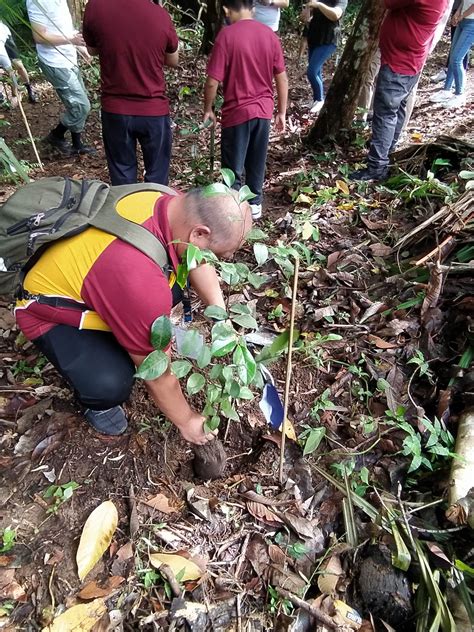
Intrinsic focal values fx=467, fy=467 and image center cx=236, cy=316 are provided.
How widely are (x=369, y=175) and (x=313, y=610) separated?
3687 millimetres

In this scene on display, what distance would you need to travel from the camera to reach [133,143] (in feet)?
12.6

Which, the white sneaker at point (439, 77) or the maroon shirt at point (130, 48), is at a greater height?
the maroon shirt at point (130, 48)

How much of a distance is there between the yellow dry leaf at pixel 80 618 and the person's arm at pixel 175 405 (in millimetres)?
700

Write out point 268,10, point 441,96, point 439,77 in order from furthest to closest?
point 439,77
point 441,96
point 268,10

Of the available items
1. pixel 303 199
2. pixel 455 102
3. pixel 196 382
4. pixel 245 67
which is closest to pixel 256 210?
pixel 303 199

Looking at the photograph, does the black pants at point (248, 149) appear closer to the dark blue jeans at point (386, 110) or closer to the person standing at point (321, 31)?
the dark blue jeans at point (386, 110)

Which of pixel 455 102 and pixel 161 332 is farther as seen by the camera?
pixel 455 102

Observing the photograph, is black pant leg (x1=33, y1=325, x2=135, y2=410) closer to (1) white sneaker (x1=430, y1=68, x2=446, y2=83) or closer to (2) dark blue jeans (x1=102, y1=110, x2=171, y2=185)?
(2) dark blue jeans (x1=102, y1=110, x2=171, y2=185)

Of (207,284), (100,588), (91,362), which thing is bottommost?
(100,588)

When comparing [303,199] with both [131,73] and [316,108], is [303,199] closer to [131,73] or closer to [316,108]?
[131,73]

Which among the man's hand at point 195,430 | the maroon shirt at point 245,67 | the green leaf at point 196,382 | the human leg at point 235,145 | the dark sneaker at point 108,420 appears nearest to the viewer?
the green leaf at point 196,382

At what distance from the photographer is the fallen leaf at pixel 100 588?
1.78 m

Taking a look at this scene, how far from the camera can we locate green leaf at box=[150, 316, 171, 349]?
1.58 m

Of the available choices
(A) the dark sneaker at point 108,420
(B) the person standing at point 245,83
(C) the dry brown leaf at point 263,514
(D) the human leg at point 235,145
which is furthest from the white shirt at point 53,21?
(C) the dry brown leaf at point 263,514
